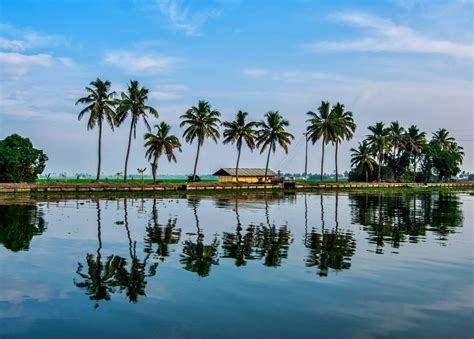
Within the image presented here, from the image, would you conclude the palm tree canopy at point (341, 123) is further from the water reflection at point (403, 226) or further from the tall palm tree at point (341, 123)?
the water reflection at point (403, 226)

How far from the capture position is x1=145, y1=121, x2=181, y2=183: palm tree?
232ft

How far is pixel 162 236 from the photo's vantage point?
20453 millimetres

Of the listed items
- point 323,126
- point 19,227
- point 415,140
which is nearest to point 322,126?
point 323,126

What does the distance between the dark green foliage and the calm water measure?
120 ft

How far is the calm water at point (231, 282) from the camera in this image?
355 inches

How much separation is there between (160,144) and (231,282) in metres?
60.1

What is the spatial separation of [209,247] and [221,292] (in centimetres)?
648

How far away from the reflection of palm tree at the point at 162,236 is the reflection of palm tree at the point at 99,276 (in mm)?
1733

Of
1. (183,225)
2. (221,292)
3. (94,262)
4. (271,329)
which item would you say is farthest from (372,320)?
(183,225)

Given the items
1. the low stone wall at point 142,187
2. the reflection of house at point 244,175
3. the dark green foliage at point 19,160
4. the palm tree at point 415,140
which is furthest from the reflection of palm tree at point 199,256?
the palm tree at point 415,140

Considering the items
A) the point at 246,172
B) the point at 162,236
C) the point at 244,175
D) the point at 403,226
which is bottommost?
the point at 162,236

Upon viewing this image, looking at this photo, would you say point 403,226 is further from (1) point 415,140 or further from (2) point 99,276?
(1) point 415,140

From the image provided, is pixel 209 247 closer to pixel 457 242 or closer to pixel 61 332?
pixel 61 332

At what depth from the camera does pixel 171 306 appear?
33.2ft
